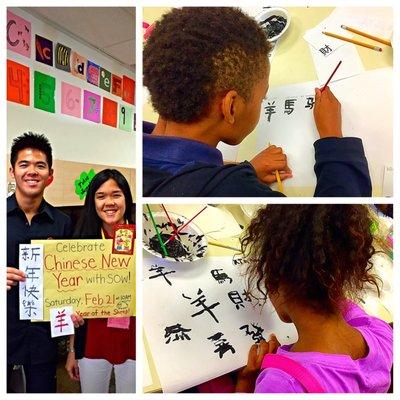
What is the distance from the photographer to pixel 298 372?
100 centimetres

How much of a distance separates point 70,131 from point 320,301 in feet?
2.46

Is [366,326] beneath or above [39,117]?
beneath

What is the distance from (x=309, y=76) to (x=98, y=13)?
1.78 feet

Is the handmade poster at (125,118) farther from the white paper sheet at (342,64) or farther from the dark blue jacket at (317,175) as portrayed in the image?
the white paper sheet at (342,64)

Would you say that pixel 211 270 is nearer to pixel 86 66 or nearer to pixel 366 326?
pixel 366 326

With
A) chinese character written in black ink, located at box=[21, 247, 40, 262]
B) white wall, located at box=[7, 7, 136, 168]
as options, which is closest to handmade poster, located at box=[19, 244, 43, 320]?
chinese character written in black ink, located at box=[21, 247, 40, 262]

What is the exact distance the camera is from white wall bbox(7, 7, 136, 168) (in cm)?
105

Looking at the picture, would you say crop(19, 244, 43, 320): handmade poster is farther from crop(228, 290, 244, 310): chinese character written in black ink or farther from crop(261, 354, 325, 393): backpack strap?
crop(261, 354, 325, 393): backpack strap

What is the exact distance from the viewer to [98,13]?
1052 mm

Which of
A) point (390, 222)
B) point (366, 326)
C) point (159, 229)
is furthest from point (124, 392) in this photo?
point (390, 222)

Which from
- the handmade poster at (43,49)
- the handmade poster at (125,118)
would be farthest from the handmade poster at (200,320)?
the handmade poster at (43,49)

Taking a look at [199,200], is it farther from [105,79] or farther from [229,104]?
[105,79]

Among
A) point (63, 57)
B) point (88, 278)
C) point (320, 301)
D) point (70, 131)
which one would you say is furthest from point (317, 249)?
point (63, 57)

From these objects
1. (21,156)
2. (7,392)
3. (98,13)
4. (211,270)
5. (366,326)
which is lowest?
(7,392)
